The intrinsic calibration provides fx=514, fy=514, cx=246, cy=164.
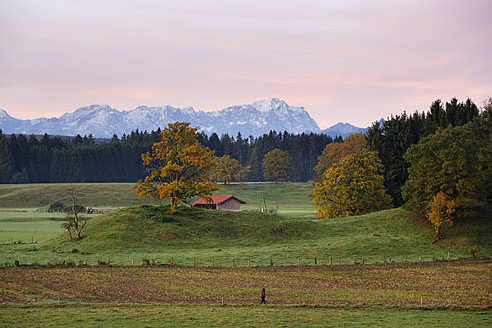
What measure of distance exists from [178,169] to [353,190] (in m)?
34.0

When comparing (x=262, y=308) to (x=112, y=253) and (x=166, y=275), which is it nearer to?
(x=166, y=275)

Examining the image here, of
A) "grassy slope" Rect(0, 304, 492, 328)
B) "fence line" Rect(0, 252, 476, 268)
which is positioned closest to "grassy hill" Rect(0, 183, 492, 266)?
"fence line" Rect(0, 252, 476, 268)

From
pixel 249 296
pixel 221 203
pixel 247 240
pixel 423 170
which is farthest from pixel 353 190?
pixel 249 296

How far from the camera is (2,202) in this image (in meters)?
152

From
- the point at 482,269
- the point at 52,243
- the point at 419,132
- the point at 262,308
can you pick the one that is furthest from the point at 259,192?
the point at 262,308

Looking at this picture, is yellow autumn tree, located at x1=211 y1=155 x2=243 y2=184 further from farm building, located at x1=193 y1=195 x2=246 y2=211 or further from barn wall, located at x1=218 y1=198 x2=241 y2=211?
farm building, located at x1=193 y1=195 x2=246 y2=211

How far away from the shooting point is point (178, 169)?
3295 inches

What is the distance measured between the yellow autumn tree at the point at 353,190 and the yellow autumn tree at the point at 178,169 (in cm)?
2377

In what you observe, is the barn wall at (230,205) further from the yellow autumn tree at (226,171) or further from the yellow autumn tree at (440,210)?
the yellow autumn tree at (226,171)

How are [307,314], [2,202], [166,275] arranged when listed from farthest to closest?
[2,202] < [166,275] < [307,314]

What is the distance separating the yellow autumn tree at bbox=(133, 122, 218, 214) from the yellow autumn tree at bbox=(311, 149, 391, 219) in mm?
23775

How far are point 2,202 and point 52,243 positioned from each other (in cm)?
9151

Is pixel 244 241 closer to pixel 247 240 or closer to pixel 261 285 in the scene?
pixel 247 240

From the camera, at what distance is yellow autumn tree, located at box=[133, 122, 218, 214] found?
82.8 metres
